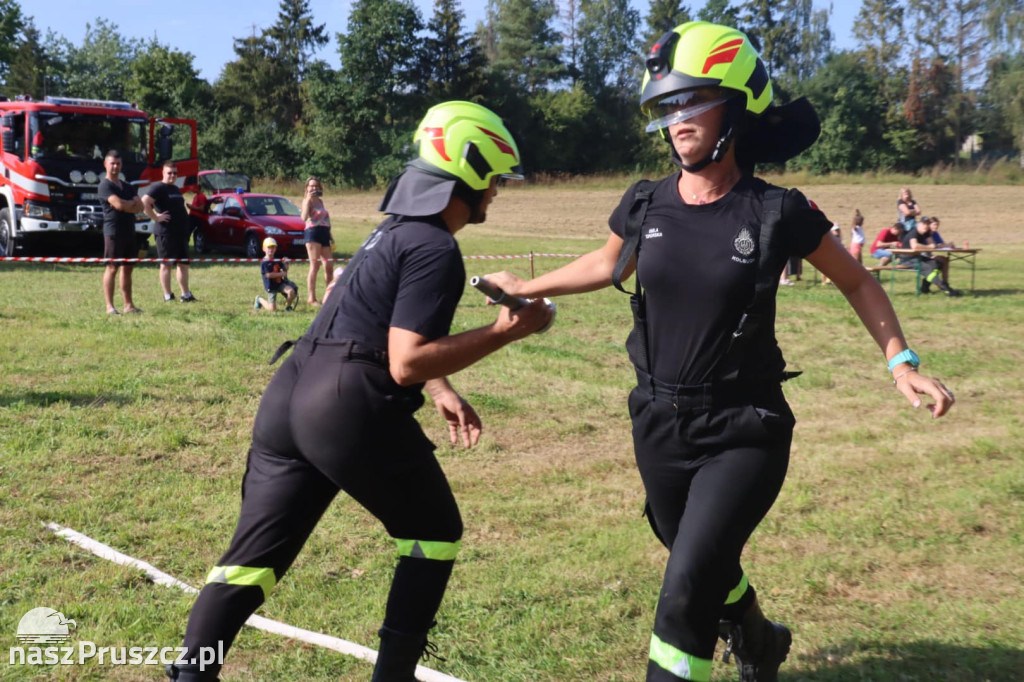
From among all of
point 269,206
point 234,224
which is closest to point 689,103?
point 234,224

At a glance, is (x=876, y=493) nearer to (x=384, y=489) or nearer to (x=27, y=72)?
(x=384, y=489)

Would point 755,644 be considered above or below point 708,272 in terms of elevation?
below

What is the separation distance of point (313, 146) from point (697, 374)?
6383cm

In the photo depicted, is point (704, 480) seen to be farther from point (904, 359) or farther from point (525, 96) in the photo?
point (525, 96)

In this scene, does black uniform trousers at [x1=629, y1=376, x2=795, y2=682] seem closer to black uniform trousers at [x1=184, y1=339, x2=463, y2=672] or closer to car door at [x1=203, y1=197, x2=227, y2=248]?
black uniform trousers at [x1=184, y1=339, x2=463, y2=672]

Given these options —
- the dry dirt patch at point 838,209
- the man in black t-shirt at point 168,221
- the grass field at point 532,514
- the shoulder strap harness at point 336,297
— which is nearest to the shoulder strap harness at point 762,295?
the shoulder strap harness at point 336,297

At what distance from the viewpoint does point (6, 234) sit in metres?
19.4

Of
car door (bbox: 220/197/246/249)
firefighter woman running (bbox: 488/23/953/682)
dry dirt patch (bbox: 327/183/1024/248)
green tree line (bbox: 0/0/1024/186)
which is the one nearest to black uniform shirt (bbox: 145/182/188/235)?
car door (bbox: 220/197/246/249)

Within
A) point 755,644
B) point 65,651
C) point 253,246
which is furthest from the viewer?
point 253,246

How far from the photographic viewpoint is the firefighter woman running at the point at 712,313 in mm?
3088

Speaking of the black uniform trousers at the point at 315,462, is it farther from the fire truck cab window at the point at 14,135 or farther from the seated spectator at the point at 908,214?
the fire truck cab window at the point at 14,135

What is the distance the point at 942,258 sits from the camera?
17484 millimetres

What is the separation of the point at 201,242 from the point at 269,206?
76.8 inches

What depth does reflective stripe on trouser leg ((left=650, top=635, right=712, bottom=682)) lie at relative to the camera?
3.02 m
